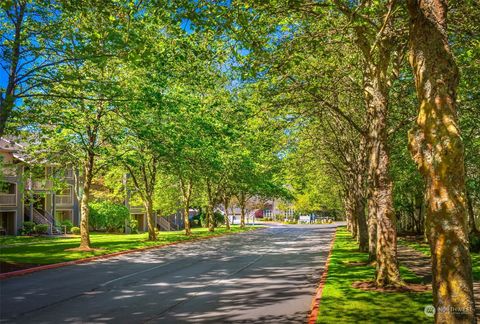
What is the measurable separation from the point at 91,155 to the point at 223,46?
16997mm

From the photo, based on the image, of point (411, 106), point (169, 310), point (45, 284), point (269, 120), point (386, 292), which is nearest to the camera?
point (169, 310)

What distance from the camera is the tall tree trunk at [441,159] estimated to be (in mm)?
5445

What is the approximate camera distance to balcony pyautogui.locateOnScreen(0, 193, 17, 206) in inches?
1776

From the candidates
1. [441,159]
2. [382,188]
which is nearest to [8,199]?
[382,188]

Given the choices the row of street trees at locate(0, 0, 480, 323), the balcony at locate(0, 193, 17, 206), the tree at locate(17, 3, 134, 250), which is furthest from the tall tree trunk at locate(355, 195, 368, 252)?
the balcony at locate(0, 193, 17, 206)

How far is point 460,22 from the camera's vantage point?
37.9ft

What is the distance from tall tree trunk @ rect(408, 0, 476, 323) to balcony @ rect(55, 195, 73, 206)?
176 ft

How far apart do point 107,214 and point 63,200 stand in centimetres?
582

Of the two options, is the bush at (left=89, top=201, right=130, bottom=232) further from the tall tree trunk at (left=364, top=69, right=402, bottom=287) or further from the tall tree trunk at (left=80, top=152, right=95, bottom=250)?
the tall tree trunk at (left=364, top=69, right=402, bottom=287)

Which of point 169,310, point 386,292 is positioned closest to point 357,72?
point 386,292

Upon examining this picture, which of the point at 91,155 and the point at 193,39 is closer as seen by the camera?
the point at 193,39

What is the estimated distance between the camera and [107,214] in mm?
53656

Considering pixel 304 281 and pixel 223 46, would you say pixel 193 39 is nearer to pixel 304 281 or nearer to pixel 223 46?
pixel 223 46

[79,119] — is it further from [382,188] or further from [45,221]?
[45,221]
